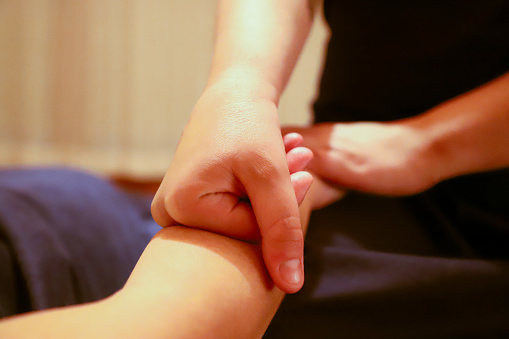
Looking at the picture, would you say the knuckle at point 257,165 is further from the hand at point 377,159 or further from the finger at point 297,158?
the hand at point 377,159

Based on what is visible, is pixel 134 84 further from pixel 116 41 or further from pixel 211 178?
pixel 211 178

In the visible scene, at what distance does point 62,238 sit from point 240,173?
44cm

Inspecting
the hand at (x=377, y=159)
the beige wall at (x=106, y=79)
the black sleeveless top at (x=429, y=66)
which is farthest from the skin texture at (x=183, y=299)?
the beige wall at (x=106, y=79)

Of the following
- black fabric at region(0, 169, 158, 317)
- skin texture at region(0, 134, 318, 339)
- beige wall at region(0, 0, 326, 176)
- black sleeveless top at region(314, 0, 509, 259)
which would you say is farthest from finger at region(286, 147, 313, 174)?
beige wall at region(0, 0, 326, 176)

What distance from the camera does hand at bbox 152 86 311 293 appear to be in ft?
1.25

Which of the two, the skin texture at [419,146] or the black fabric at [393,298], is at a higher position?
the skin texture at [419,146]

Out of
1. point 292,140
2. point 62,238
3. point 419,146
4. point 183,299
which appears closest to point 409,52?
point 419,146

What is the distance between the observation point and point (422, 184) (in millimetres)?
549

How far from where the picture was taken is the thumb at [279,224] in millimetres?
379

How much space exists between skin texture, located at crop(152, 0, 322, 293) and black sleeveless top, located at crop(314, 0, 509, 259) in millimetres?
228

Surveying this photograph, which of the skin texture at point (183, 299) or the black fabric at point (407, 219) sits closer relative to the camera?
the skin texture at point (183, 299)

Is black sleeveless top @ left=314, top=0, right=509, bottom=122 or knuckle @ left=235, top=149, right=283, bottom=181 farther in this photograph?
black sleeveless top @ left=314, top=0, right=509, bottom=122

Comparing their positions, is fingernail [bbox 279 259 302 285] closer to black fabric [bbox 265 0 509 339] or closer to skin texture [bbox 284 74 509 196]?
black fabric [bbox 265 0 509 339]

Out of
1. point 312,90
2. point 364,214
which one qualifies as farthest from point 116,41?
point 364,214
